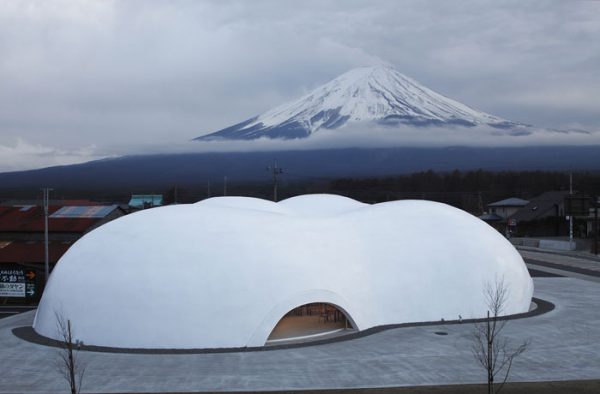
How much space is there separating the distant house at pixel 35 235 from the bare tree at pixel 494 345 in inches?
826

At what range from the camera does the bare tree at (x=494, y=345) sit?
16219mm

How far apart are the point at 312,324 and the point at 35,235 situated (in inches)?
764

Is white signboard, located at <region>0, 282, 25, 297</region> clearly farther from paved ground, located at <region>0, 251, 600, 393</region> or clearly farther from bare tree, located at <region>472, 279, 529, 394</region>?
bare tree, located at <region>472, 279, 529, 394</region>

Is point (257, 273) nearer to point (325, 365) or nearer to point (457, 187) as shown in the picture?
point (325, 365)

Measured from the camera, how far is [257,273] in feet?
73.8

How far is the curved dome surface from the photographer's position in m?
21.7

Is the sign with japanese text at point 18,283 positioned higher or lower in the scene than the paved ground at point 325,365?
higher

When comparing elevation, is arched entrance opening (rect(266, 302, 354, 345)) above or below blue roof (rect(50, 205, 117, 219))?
below

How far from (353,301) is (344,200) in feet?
54.1

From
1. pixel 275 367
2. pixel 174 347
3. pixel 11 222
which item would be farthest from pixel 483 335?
pixel 11 222

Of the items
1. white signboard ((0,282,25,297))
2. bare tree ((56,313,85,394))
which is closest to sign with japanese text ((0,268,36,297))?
white signboard ((0,282,25,297))

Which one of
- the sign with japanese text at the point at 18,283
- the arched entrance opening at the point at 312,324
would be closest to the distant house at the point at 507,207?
the sign with japanese text at the point at 18,283

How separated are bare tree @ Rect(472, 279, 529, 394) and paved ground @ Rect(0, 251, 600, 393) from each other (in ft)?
1.04

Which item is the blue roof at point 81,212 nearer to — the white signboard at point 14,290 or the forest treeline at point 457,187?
the white signboard at point 14,290
